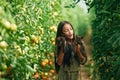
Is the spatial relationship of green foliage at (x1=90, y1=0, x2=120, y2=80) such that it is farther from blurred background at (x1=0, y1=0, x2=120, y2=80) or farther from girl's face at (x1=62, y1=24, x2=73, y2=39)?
girl's face at (x1=62, y1=24, x2=73, y2=39)

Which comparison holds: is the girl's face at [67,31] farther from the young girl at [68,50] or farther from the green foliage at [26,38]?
the green foliage at [26,38]

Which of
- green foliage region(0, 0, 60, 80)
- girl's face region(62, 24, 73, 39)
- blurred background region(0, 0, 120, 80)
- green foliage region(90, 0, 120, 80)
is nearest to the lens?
green foliage region(0, 0, 60, 80)

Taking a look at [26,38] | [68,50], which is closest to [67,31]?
[68,50]

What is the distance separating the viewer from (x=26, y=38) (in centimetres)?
420

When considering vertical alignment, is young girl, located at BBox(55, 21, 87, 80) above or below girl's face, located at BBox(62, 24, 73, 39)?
below

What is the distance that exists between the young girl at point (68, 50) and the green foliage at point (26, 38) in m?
0.28

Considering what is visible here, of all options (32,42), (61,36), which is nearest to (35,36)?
(32,42)

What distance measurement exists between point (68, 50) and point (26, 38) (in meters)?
0.47

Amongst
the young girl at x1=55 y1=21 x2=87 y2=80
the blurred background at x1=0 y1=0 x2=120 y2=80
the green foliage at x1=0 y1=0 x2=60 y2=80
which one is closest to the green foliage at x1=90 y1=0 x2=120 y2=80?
the blurred background at x1=0 y1=0 x2=120 y2=80

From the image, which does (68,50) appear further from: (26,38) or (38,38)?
(38,38)

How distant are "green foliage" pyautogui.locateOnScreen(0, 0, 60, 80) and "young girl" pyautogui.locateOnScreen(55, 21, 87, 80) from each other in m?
0.28

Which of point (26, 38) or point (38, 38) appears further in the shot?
point (38, 38)

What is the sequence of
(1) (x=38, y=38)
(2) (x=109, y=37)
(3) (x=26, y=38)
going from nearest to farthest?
(3) (x=26, y=38) → (2) (x=109, y=37) → (1) (x=38, y=38)

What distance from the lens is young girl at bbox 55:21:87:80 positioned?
4238 mm
